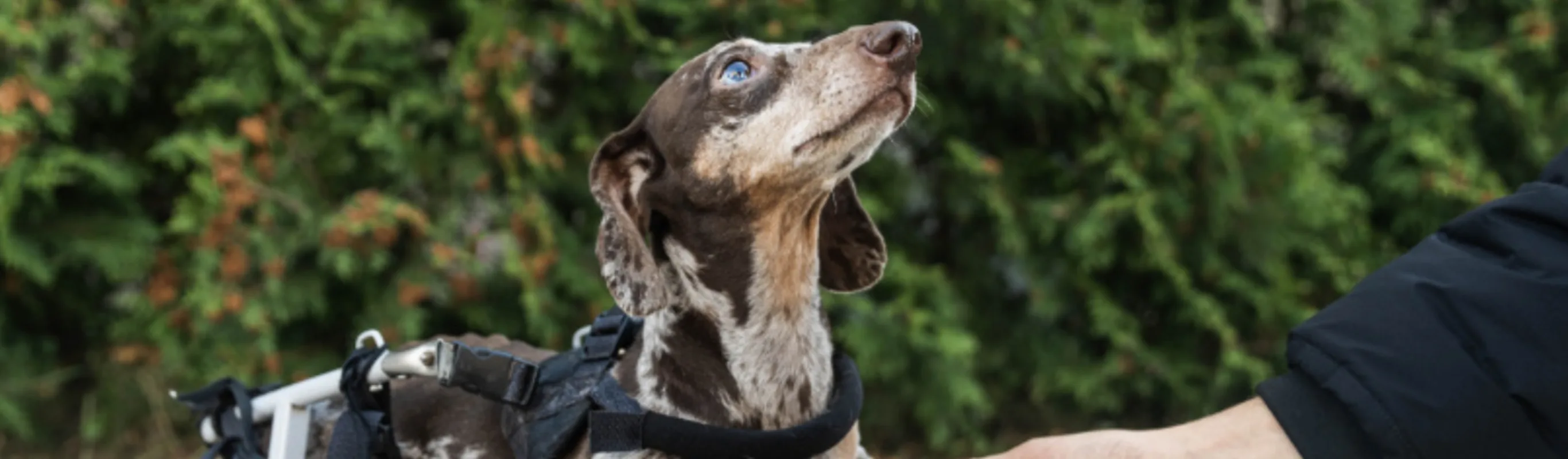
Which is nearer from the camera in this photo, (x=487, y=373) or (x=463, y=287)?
(x=487, y=373)

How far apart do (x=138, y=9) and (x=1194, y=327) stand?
4.44 m

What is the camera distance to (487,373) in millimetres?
2193

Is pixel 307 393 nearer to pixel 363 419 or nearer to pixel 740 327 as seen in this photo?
pixel 363 419

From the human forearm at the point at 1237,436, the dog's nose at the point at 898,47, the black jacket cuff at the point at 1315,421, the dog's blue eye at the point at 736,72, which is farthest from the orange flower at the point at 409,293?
the black jacket cuff at the point at 1315,421

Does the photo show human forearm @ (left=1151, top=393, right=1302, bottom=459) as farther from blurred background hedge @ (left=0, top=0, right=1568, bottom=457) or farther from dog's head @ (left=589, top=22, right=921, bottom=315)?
blurred background hedge @ (left=0, top=0, right=1568, bottom=457)

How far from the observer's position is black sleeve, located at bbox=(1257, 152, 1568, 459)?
6.23 ft

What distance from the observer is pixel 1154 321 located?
16.8ft

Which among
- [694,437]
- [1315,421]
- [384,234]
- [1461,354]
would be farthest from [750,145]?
[384,234]

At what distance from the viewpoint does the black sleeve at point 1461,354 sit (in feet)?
6.23

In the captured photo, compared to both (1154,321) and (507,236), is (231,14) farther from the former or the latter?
(1154,321)

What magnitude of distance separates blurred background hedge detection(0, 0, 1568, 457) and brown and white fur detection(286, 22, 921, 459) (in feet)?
6.94

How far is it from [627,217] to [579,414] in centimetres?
37

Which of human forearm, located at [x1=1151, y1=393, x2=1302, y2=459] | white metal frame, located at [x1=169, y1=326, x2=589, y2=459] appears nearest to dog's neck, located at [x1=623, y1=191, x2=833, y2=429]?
white metal frame, located at [x1=169, y1=326, x2=589, y2=459]

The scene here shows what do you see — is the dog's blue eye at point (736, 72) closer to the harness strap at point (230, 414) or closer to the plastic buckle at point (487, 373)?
the plastic buckle at point (487, 373)
